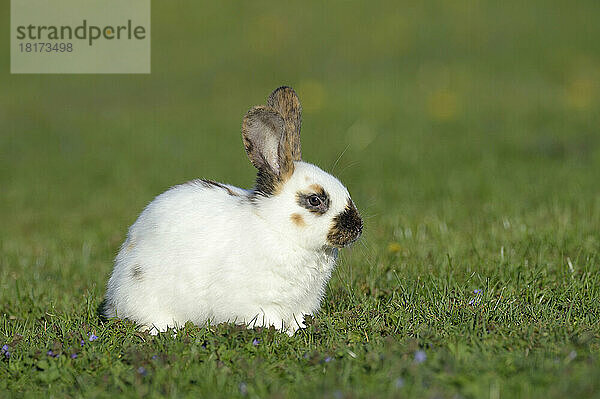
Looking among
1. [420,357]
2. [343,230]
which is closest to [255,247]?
[343,230]

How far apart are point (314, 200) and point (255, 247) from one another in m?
0.44

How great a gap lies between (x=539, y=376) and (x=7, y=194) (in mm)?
8230

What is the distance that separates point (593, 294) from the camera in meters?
4.52

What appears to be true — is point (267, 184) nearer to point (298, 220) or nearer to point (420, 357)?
point (298, 220)

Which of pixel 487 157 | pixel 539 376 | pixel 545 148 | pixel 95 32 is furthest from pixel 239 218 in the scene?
pixel 95 32

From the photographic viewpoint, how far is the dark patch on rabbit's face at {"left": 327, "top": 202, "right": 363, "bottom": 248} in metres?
4.25

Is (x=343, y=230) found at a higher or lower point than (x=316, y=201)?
lower

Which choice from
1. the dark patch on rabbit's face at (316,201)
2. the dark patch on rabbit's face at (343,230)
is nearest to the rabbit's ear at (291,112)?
the dark patch on rabbit's face at (316,201)

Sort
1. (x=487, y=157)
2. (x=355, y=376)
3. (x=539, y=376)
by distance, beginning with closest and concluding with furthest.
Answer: (x=539, y=376) < (x=355, y=376) < (x=487, y=157)

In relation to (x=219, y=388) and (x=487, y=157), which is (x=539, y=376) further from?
(x=487, y=157)

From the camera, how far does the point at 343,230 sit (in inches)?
167

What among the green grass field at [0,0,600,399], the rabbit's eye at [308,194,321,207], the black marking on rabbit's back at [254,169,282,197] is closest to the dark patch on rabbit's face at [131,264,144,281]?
the green grass field at [0,0,600,399]

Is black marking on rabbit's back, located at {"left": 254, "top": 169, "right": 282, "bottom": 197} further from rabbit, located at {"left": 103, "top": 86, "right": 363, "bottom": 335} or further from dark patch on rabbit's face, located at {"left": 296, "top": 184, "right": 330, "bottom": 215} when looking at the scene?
dark patch on rabbit's face, located at {"left": 296, "top": 184, "right": 330, "bottom": 215}

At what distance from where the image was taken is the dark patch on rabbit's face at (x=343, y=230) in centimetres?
425
